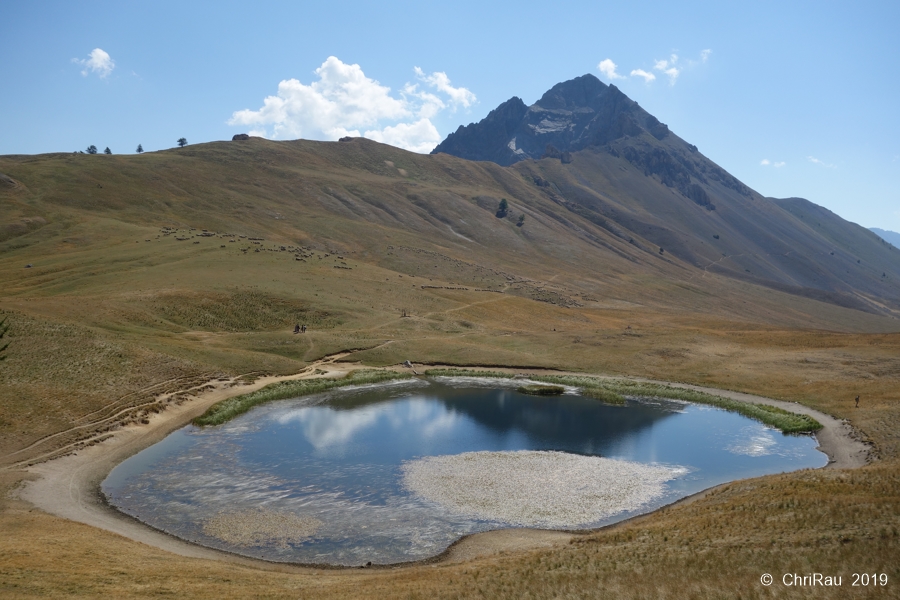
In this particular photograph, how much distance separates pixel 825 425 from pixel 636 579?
45895 millimetres

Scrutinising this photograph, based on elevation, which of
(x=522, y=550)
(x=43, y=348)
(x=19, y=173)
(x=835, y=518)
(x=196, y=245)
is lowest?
(x=522, y=550)

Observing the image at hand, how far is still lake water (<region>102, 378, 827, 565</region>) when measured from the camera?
36.5 metres

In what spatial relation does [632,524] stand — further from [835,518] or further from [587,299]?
[587,299]

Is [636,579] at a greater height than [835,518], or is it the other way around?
[835,518]

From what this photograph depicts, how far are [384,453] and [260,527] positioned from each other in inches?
622

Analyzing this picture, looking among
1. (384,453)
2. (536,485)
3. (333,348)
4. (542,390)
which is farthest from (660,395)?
(333,348)

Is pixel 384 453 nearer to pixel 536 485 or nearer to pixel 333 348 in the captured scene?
pixel 536 485

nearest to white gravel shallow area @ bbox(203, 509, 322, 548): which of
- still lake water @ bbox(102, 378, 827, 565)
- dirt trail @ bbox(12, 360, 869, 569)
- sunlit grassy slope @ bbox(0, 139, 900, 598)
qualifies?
still lake water @ bbox(102, 378, 827, 565)

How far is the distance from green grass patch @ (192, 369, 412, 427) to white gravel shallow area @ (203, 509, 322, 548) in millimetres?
21348

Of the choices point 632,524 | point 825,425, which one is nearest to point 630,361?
point 825,425

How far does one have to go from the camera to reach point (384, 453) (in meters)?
50.8

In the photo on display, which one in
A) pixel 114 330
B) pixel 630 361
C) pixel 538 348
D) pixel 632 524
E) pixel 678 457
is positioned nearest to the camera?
pixel 632 524

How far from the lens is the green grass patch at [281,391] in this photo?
58375mm

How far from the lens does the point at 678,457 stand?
51.8 meters
